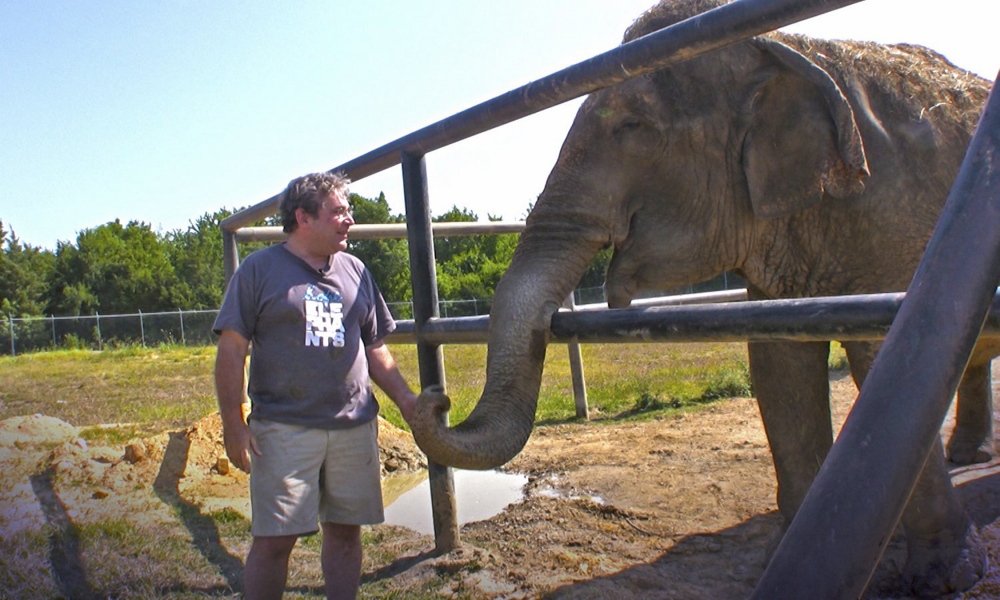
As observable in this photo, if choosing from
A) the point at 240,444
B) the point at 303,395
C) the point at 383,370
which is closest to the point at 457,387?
the point at 383,370

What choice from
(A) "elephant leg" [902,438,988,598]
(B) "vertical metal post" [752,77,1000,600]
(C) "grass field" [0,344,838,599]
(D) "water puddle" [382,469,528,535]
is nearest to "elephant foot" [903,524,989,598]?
(A) "elephant leg" [902,438,988,598]

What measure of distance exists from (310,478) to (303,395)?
11.7 inches

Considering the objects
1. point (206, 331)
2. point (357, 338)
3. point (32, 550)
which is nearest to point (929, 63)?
point (357, 338)

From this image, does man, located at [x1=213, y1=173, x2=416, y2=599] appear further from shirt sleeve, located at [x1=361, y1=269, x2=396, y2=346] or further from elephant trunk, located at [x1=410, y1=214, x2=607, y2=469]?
elephant trunk, located at [x1=410, y1=214, x2=607, y2=469]

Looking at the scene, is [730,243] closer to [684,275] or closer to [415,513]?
[684,275]

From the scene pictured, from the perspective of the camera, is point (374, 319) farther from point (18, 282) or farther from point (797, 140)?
point (18, 282)

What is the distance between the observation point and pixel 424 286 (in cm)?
359

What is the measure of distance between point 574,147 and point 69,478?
12.4ft

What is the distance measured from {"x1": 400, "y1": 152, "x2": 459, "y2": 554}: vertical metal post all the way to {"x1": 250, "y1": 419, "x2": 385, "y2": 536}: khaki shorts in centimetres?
52

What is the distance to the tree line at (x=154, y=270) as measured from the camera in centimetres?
4509

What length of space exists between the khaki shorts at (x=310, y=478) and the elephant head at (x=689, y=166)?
907mm

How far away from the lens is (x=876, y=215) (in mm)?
3148

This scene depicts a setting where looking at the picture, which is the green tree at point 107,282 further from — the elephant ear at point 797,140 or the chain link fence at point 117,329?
the elephant ear at point 797,140

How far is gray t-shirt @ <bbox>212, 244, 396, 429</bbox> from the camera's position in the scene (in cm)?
294
